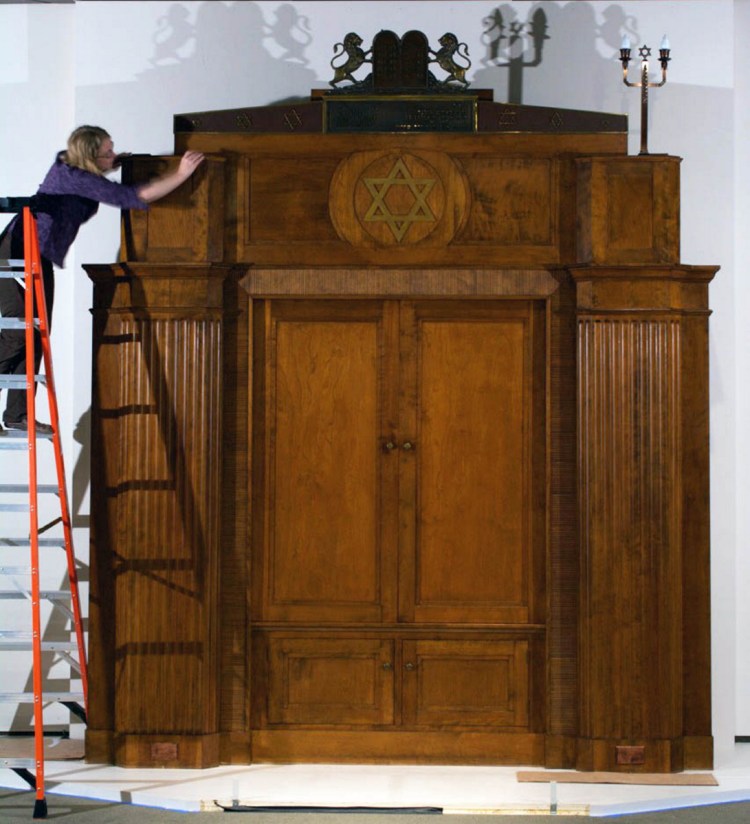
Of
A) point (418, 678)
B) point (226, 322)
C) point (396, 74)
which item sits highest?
point (396, 74)

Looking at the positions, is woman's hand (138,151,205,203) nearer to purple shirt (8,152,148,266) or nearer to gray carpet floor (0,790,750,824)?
purple shirt (8,152,148,266)

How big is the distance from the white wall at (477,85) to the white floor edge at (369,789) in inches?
44.1

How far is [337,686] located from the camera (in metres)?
5.59

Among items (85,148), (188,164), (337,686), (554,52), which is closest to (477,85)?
(554,52)

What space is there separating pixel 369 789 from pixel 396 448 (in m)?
1.39

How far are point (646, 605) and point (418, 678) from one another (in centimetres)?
100

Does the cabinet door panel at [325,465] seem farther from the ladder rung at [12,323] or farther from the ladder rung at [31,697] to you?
the ladder rung at [12,323]

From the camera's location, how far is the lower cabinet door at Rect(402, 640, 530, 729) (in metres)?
5.57

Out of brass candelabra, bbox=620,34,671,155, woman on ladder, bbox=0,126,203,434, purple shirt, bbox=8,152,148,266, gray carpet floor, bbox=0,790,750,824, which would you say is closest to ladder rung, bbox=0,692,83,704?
gray carpet floor, bbox=0,790,750,824

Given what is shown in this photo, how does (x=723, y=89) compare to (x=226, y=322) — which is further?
(x=723, y=89)

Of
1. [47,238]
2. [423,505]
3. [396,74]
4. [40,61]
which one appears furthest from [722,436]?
[40,61]

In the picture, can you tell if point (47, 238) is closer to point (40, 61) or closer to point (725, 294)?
point (40, 61)

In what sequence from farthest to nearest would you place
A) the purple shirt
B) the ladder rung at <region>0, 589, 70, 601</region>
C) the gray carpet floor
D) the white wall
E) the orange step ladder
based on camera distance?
the white wall → the purple shirt → the ladder rung at <region>0, 589, 70, 601</region> → the orange step ladder → the gray carpet floor

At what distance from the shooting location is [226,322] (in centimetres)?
561
